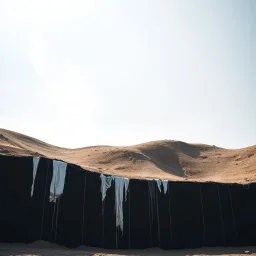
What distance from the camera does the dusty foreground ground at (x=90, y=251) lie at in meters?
6.58

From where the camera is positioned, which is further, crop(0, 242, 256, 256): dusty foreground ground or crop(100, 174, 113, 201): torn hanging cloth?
crop(100, 174, 113, 201): torn hanging cloth

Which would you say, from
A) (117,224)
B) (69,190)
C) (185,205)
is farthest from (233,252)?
(69,190)

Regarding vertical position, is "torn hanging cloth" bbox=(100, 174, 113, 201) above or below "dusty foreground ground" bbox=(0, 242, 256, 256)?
above

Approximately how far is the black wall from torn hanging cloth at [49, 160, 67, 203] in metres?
0.12

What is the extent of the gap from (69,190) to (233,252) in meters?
5.27

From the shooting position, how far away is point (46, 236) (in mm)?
7293

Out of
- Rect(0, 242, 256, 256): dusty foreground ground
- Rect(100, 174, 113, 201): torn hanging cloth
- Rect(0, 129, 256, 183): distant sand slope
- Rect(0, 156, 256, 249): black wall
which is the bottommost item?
Rect(0, 242, 256, 256): dusty foreground ground

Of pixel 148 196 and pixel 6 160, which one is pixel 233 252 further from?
pixel 6 160

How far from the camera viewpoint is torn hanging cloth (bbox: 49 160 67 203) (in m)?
7.60

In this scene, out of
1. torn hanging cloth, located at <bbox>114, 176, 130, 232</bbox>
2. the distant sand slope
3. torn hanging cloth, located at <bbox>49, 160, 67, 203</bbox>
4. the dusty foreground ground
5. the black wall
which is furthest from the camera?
the distant sand slope

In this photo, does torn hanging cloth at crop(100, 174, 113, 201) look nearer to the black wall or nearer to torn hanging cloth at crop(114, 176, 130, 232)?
the black wall

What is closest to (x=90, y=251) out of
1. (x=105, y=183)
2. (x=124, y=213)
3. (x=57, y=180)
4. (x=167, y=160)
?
(x=124, y=213)

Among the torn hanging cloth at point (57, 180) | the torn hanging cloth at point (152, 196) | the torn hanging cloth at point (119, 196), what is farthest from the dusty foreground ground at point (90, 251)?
the torn hanging cloth at point (57, 180)

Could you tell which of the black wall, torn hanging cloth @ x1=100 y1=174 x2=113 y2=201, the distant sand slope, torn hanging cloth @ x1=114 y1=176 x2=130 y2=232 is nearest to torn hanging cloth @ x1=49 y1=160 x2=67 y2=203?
the black wall
